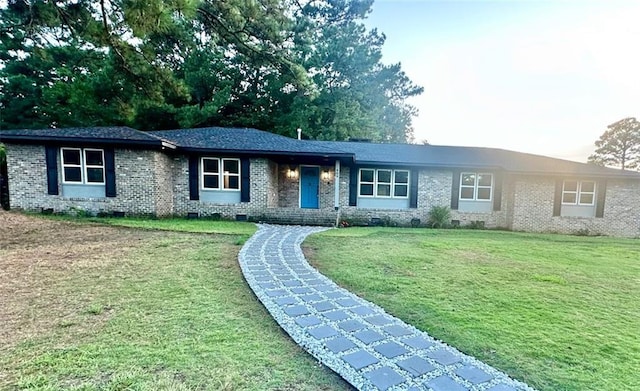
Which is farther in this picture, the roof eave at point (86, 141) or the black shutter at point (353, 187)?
the black shutter at point (353, 187)

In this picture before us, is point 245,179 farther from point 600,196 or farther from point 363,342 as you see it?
point 600,196

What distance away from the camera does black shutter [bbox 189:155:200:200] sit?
11.4 metres

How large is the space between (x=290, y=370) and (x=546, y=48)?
14158 mm

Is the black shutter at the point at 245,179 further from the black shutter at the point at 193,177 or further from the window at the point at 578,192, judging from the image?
the window at the point at 578,192

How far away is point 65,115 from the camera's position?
63.2ft

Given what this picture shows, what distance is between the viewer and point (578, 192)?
12656mm

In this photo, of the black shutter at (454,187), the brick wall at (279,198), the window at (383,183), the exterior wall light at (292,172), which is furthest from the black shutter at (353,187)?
the black shutter at (454,187)

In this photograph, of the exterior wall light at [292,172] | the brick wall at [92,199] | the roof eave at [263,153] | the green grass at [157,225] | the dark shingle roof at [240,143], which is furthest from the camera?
the exterior wall light at [292,172]

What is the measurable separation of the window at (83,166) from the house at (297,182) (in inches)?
1.3

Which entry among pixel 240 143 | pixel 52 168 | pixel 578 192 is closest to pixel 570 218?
pixel 578 192

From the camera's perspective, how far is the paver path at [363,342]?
84.0 inches

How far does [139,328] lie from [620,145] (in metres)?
43.8

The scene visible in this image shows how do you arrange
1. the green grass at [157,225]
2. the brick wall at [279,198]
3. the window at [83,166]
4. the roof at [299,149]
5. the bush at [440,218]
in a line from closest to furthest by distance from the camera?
the green grass at [157,225]
the roof at [299,149]
the brick wall at [279,198]
the window at [83,166]
the bush at [440,218]

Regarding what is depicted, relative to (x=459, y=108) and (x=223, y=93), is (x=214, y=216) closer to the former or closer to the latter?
(x=223, y=93)
